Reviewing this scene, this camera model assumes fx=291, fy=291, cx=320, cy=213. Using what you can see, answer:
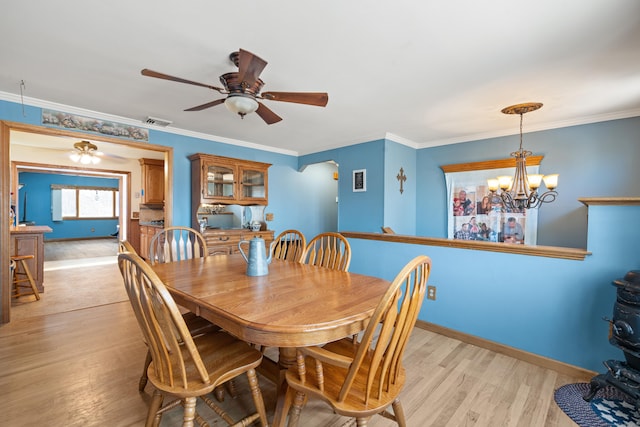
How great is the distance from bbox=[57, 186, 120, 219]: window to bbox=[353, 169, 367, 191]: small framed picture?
8.48 meters

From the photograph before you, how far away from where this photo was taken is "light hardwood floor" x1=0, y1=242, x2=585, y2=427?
1.64 meters

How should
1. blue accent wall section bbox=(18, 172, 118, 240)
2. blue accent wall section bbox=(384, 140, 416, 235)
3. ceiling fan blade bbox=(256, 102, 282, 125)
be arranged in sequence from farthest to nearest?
blue accent wall section bbox=(18, 172, 118, 240) → blue accent wall section bbox=(384, 140, 416, 235) → ceiling fan blade bbox=(256, 102, 282, 125)

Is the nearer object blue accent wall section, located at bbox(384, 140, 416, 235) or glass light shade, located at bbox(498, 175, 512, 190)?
glass light shade, located at bbox(498, 175, 512, 190)

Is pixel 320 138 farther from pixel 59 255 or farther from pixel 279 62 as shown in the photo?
pixel 59 255

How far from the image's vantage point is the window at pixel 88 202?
9.64 metres

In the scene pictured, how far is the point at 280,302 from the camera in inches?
52.8

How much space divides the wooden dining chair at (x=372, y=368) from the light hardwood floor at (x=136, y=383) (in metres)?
0.57

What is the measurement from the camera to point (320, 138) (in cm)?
441

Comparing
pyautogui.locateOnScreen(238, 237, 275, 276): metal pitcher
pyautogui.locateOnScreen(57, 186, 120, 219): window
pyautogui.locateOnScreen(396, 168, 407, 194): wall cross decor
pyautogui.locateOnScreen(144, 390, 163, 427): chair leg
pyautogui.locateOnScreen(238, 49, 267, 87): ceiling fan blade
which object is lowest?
pyautogui.locateOnScreen(144, 390, 163, 427): chair leg

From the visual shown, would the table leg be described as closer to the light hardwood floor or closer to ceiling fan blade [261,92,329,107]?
the light hardwood floor

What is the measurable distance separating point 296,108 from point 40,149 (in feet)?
19.4

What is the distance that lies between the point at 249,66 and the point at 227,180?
9.11ft

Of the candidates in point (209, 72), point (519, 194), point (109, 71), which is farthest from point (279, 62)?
point (519, 194)

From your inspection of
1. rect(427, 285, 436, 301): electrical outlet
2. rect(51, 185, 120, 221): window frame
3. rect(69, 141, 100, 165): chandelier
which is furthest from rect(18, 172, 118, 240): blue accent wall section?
rect(427, 285, 436, 301): electrical outlet
